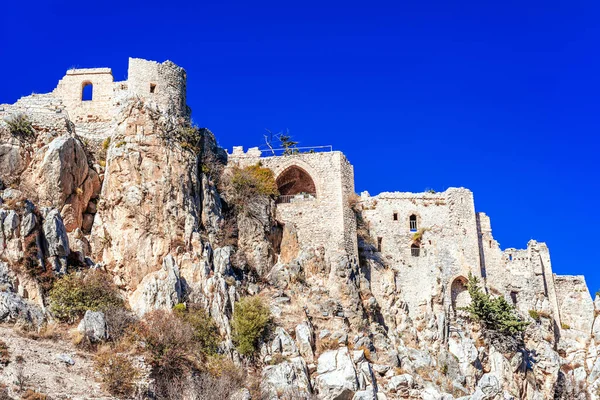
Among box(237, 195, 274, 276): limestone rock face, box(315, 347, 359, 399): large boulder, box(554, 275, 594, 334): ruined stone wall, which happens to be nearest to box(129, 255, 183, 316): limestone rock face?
box(237, 195, 274, 276): limestone rock face

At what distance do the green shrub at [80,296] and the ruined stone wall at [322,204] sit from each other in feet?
39.7

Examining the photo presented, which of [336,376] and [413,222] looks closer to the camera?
[336,376]

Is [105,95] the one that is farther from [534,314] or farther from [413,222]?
[534,314]

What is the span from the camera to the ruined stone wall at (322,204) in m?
46.1

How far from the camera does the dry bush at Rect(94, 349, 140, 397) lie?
1287 inches

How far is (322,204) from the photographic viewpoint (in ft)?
155

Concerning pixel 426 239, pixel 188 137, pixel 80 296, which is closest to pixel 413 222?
pixel 426 239

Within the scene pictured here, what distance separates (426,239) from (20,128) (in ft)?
75.3

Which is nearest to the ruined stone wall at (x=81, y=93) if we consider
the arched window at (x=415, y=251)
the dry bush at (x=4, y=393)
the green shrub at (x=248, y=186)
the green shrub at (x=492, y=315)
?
the green shrub at (x=248, y=186)

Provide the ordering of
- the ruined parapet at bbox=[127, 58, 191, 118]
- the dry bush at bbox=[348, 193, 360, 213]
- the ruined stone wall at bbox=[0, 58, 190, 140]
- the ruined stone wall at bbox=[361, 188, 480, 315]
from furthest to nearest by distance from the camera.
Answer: the dry bush at bbox=[348, 193, 360, 213]
the ruined stone wall at bbox=[361, 188, 480, 315]
the ruined parapet at bbox=[127, 58, 191, 118]
the ruined stone wall at bbox=[0, 58, 190, 140]

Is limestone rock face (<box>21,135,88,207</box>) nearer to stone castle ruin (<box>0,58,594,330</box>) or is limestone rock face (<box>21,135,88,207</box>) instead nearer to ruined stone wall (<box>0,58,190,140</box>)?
stone castle ruin (<box>0,58,594,330</box>)

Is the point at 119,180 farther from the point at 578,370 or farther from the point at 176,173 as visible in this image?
the point at 578,370

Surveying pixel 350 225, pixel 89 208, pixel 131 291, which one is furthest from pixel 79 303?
pixel 350 225

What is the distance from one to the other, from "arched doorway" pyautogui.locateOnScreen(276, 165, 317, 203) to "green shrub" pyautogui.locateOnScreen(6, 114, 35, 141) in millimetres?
14272
